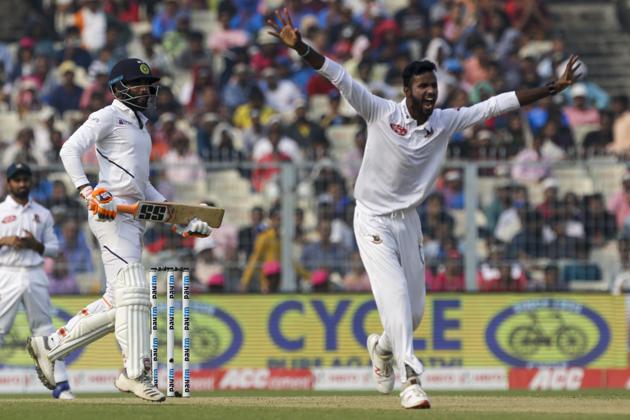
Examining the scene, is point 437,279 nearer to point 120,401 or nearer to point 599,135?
point 599,135

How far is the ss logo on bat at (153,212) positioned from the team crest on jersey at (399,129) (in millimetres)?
1718

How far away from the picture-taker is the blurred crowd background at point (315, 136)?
678 inches

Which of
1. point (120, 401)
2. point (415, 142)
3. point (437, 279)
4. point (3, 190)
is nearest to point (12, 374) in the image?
point (3, 190)

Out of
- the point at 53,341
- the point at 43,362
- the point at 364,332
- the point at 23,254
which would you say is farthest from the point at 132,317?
the point at 364,332

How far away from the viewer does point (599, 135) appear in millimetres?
20266

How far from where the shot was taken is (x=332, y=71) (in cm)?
1032

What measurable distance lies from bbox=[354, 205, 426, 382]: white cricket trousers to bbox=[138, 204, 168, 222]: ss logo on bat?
143 cm

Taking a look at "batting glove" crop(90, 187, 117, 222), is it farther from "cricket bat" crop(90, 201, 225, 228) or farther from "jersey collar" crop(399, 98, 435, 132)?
"jersey collar" crop(399, 98, 435, 132)

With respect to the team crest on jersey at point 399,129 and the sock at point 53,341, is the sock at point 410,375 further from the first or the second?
the sock at point 53,341

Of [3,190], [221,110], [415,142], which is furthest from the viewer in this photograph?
[221,110]

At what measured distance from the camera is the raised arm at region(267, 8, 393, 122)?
1021 centimetres

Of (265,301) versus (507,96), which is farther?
(265,301)

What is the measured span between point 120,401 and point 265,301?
21.1 ft

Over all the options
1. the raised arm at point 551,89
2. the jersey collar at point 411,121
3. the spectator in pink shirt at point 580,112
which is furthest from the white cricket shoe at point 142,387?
the spectator in pink shirt at point 580,112
